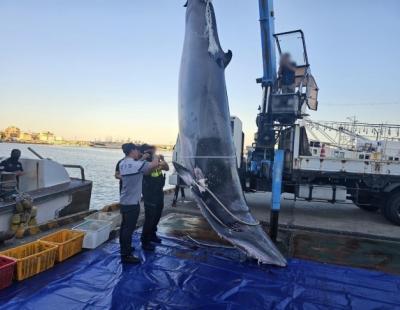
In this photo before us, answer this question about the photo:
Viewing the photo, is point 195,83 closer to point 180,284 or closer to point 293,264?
point 180,284

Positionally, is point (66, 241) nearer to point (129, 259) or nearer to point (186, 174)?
point (129, 259)

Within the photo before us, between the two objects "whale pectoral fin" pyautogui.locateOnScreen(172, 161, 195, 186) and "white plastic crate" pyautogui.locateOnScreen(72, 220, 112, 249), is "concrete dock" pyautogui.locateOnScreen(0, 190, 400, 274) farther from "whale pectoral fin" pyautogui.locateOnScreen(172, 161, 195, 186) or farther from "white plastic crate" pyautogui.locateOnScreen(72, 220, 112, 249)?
"whale pectoral fin" pyautogui.locateOnScreen(172, 161, 195, 186)

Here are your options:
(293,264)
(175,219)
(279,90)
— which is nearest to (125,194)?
(293,264)

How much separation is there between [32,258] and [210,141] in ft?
8.14

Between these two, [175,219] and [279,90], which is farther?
[279,90]

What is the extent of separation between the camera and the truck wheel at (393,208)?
9.24 m

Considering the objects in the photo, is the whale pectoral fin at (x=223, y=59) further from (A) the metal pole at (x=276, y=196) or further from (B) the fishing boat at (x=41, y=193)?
(B) the fishing boat at (x=41, y=193)

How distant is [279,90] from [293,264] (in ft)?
16.2

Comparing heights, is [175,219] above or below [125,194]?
below

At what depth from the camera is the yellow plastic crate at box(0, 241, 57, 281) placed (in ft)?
13.7

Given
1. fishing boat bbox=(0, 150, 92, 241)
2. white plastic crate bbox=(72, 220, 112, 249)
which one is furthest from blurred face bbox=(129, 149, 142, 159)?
fishing boat bbox=(0, 150, 92, 241)

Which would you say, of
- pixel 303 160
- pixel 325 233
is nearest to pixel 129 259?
pixel 325 233

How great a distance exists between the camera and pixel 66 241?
4977 mm

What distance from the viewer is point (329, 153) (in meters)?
9.95
